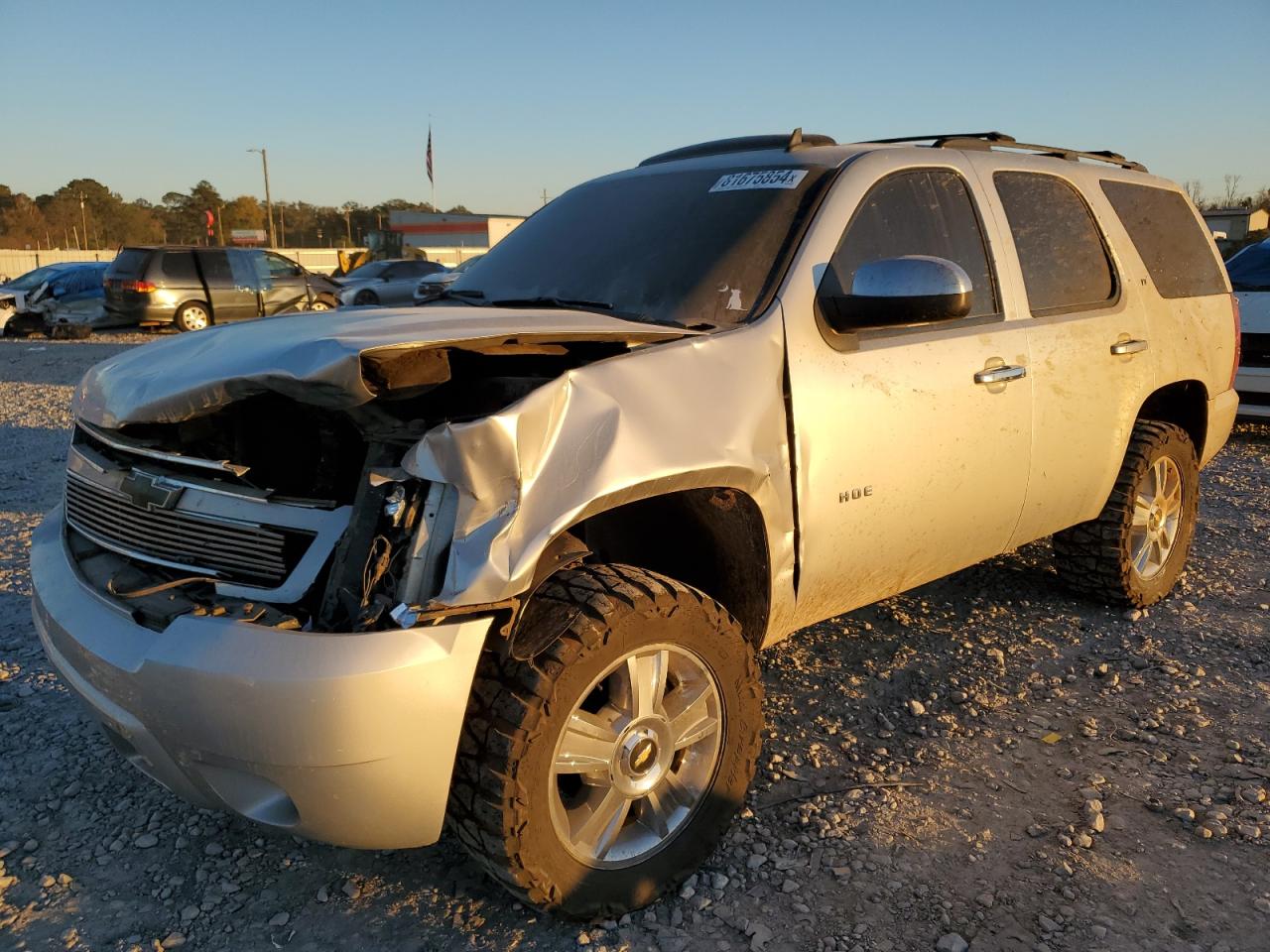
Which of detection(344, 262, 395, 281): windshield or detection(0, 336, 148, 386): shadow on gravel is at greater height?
detection(344, 262, 395, 281): windshield

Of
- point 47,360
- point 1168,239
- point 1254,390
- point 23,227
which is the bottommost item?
point 47,360

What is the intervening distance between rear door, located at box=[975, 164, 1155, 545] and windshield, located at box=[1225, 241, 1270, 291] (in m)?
5.69

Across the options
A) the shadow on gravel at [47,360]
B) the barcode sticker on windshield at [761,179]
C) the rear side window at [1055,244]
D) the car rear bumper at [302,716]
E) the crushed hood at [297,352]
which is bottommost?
the shadow on gravel at [47,360]

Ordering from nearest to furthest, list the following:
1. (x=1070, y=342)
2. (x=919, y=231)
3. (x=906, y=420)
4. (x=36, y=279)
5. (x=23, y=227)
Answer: (x=906, y=420) < (x=919, y=231) < (x=1070, y=342) < (x=36, y=279) < (x=23, y=227)

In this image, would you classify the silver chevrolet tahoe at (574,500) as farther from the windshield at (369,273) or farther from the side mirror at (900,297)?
the windshield at (369,273)

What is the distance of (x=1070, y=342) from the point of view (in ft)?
11.8

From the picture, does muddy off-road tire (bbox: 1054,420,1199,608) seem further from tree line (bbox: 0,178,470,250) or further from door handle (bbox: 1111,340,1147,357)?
tree line (bbox: 0,178,470,250)

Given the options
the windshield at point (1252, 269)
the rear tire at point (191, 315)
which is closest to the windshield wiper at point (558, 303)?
the windshield at point (1252, 269)

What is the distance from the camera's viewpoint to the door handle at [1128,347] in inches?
151

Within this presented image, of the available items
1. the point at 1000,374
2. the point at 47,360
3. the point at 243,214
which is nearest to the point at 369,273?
the point at 47,360

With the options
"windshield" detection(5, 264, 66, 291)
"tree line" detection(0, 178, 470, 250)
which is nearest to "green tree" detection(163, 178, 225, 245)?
"tree line" detection(0, 178, 470, 250)

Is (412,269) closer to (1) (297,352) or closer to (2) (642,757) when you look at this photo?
(1) (297,352)

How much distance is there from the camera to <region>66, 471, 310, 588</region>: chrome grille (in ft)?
7.34

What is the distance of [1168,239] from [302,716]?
426cm
